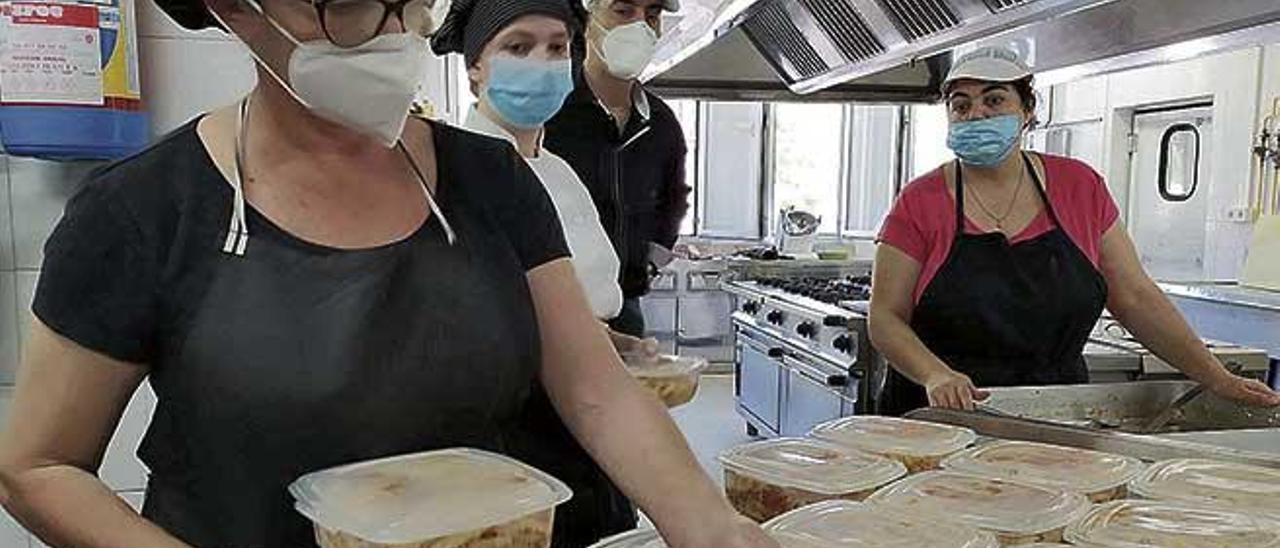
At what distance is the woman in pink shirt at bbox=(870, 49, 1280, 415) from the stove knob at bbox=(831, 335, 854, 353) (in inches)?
47.9

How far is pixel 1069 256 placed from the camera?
1.92 m

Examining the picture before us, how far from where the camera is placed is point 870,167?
6.94 meters

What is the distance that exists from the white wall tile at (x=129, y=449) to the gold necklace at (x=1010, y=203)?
4.95 ft

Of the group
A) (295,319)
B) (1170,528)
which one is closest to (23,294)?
(295,319)

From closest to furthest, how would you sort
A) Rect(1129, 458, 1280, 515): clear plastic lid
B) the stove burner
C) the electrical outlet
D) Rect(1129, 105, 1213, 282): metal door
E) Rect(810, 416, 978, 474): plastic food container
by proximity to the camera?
Rect(1129, 458, 1280, 515): clear plastic lid < Rect(810, 416, 978, 474): plastic food container < the stove burner < the electrical outlet < Rect(1129, 105, 1213, 282): metal door

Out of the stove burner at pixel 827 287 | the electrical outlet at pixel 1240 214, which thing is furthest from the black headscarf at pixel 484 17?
the electrical outlet at pixel 1240 214

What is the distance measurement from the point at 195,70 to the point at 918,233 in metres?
1.31

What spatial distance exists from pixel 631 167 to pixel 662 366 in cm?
70

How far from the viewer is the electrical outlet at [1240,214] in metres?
4.39

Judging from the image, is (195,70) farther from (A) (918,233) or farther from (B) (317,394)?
(A) (918,233)

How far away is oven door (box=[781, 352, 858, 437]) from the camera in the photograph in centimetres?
329

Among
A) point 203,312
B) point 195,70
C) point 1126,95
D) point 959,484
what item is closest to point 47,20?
point 195,70

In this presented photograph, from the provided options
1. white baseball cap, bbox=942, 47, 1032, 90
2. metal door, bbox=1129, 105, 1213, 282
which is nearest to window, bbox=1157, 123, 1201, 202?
metal door, bbox=1129, 105, 1213, 282

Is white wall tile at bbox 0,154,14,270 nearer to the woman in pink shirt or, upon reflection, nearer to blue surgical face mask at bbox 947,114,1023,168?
the woman in pink shirt
